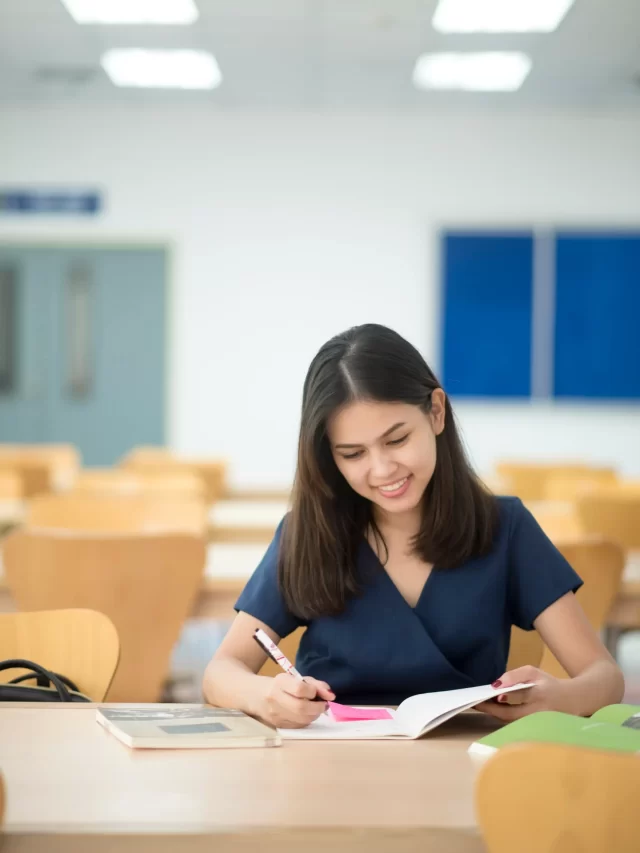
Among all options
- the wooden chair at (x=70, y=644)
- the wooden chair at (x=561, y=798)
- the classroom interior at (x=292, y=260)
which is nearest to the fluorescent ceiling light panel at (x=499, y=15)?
the classroom interior at (x=292, y=260)

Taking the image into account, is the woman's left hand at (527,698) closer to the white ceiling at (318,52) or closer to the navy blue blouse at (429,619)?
the navy blue blouse at (429,619)

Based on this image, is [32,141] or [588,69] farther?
[32,141]

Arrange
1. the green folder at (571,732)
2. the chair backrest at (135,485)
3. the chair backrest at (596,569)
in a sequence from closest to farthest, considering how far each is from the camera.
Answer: the green folder at (571,732)
the chair backrest at (596,569)
the chair backrest at (135,485)

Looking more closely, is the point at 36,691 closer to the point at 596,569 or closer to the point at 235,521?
the point at 596,569

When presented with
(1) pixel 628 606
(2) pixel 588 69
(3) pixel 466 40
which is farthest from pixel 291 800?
(2) pixel 588 69

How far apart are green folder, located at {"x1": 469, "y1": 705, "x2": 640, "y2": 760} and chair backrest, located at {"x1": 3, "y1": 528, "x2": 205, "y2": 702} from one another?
1365 mm

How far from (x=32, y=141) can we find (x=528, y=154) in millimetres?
3564

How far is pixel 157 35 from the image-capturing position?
6262 mm

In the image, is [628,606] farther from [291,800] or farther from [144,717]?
[291,800]

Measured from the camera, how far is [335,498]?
1.78 metres

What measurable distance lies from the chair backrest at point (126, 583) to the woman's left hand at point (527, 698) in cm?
128

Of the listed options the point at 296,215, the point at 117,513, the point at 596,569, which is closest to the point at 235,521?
the point at 117,513

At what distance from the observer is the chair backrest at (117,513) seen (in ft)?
12.1

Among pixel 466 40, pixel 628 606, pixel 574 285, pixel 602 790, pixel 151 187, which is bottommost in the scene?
pixel 628 606
